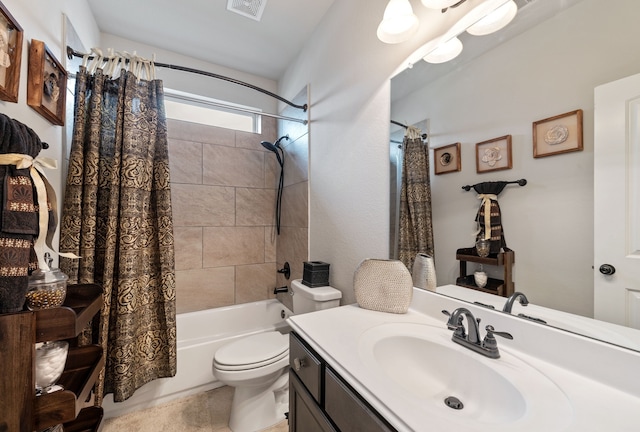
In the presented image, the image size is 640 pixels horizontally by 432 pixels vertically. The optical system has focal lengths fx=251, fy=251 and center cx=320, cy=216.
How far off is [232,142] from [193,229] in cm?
89

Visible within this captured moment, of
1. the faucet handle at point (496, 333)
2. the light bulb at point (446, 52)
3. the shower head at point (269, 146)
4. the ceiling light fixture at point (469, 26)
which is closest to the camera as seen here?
the faucet handle at point (496, 333)

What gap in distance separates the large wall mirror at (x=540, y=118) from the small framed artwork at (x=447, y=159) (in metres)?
0.02

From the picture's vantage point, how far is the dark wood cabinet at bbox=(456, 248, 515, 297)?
0.84 metres

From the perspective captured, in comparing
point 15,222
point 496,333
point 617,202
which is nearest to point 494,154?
point 617,202

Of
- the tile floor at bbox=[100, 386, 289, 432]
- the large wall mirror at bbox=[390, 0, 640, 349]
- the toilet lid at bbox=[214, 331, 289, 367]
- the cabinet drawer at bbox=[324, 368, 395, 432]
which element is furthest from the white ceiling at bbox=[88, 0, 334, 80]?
the tile floor at bbox=[100, 386, 289, 432]

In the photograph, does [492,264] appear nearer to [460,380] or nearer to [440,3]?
[460,380]

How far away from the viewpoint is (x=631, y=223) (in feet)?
1.98

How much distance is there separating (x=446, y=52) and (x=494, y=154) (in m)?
0.47

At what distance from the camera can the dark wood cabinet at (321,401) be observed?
591 mm

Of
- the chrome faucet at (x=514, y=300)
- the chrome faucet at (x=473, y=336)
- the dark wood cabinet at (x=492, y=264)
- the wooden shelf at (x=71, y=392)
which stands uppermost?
the dark wood cabinet at (x=492, y=264)

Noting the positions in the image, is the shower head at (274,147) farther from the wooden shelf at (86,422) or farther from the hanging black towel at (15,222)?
the wooden shelf at (86,422)

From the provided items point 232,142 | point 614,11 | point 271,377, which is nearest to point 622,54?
point 614,11

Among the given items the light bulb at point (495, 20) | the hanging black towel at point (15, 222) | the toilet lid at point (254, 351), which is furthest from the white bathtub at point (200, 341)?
the light bulb at point (495, 20)

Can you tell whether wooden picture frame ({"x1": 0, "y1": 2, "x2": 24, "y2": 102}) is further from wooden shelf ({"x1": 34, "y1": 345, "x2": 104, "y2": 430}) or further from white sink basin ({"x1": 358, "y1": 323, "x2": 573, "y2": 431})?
white sink basin ({"x1": 358, "y1": 323, "x2": 573, "y2": 431})
